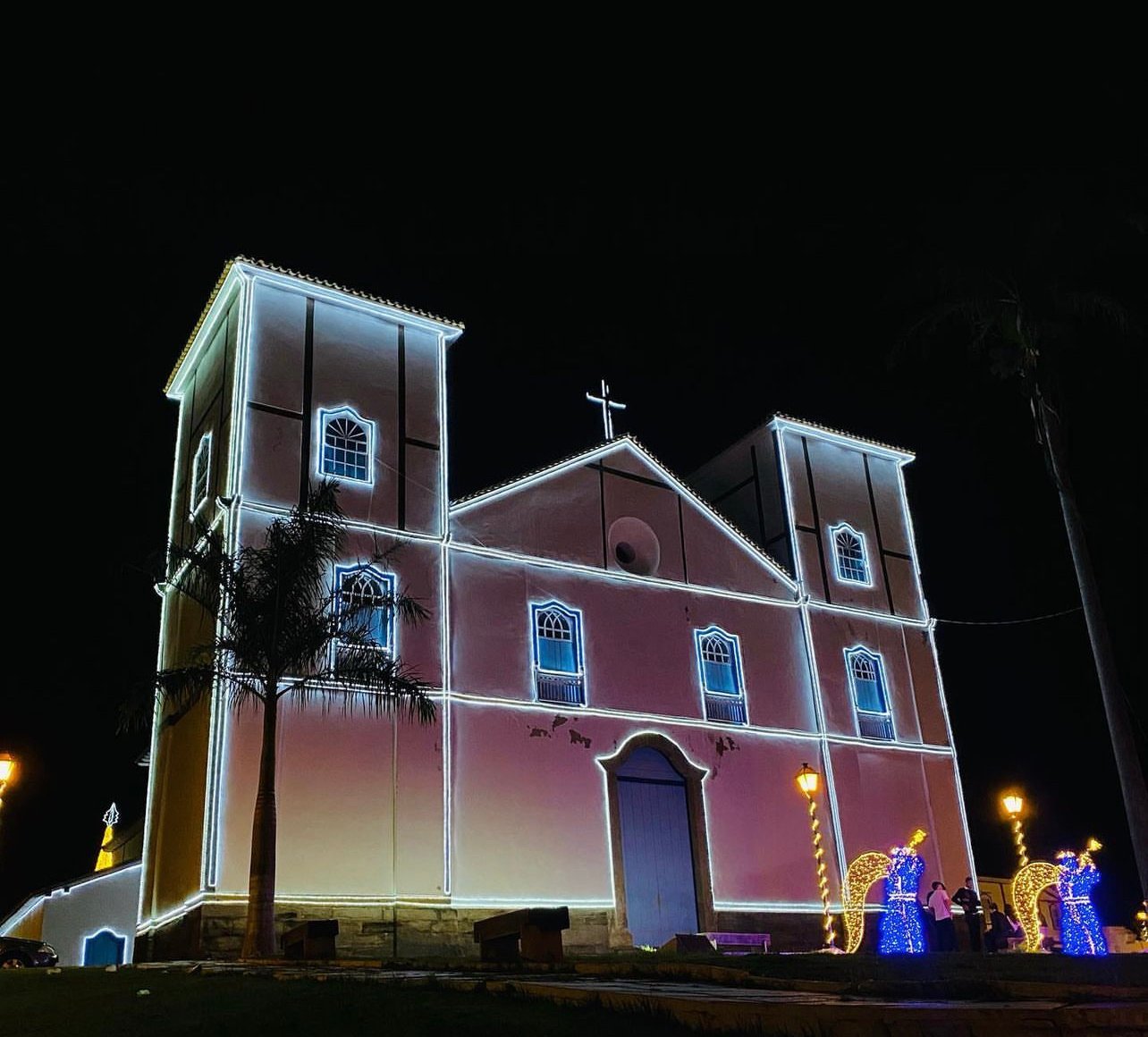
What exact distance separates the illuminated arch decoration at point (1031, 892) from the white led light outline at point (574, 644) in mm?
8622

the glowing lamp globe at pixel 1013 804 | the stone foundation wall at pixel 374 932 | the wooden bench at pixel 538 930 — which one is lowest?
the wooden bench at pixel 538 930

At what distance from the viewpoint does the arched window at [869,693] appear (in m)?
26.8

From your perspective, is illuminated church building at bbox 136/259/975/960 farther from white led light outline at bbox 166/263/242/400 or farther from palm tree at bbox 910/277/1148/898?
palm tree at bbox 910/277/1148/898

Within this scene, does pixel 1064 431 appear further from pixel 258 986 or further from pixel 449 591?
pixel 258 986

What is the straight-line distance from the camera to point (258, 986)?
9570mm

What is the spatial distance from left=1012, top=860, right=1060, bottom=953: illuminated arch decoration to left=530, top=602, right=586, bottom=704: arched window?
8.72 metres

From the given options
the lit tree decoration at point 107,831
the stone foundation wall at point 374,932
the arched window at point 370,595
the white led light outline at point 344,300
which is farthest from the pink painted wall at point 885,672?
the lit tree decoration at point 107,831

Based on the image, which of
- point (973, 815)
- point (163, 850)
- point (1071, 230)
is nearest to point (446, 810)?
point (163, 850)

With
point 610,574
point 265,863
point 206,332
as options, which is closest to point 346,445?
point 206,332

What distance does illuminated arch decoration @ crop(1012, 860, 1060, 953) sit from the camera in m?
17.1

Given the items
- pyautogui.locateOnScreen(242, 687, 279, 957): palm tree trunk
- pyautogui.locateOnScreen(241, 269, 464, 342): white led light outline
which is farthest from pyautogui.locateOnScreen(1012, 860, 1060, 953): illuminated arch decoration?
pyautogui.locateOnScreen(241, 269, 464, 342): white led light outline

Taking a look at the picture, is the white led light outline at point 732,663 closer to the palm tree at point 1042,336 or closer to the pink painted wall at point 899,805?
the pink painted wall at point 899,805

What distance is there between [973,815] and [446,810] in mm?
25734

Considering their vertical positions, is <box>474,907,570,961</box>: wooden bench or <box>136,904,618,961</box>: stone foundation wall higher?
<box>136,904,618,961</box>: stone foundation wall
